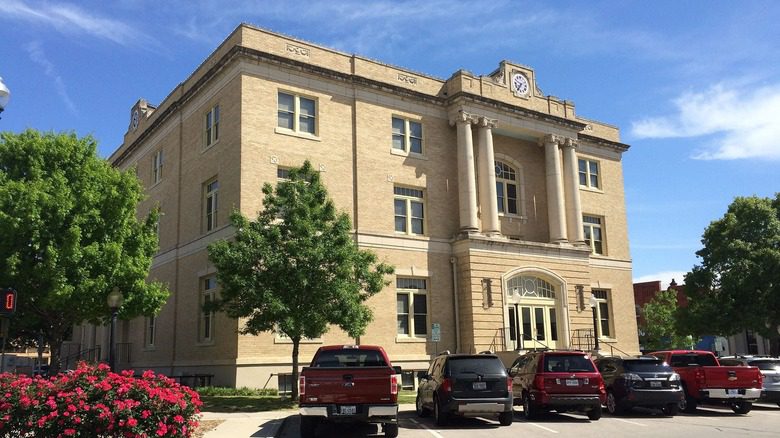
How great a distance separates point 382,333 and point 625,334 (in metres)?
17.3

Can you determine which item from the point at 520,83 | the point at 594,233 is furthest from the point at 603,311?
the point at 520,83

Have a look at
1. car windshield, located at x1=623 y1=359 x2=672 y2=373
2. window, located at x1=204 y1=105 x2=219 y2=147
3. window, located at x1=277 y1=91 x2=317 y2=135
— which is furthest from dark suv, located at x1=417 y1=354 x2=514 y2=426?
window, located at x1=204 y1=105 x2=219 y2=147

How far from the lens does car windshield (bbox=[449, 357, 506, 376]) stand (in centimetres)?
1552

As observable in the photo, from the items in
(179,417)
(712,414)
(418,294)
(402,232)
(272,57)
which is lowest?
(712,414)

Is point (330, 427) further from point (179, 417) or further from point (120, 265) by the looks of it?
point (120, 265)

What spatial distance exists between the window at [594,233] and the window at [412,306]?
43.4 ft

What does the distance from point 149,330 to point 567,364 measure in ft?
80.5

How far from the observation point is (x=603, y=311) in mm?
38812

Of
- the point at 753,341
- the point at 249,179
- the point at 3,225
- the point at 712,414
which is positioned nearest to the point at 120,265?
the point at 3,225

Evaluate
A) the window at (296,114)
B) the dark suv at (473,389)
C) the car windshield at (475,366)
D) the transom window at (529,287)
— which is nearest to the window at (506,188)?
the transom window at (529,287)

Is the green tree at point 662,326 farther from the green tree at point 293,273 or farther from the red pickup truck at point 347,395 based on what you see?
the red pickup truck at point 347,395

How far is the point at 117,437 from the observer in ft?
33.8

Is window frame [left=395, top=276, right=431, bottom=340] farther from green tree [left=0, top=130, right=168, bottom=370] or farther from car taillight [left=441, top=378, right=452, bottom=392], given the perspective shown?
car taillight [left=441, top=378, right=452, bottom=392]

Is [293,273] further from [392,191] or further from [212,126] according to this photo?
[212,126]
